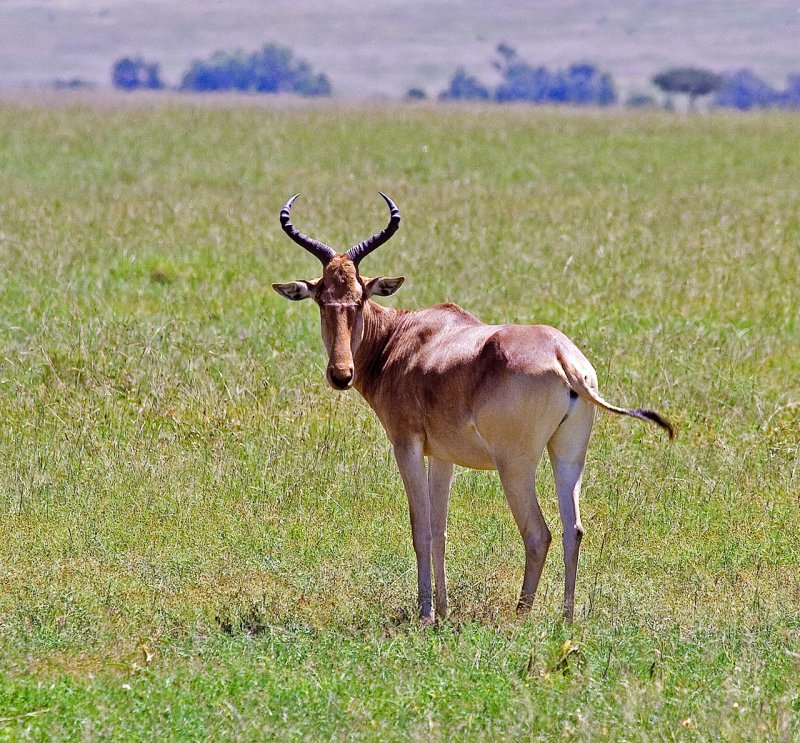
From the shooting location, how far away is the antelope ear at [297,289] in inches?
356

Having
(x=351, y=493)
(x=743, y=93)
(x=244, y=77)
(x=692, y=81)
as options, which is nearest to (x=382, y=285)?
(x=351, y=493)

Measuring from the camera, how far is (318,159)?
31344 mm

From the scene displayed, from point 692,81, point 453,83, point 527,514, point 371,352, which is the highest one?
point 371,352

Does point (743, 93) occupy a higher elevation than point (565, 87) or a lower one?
lower

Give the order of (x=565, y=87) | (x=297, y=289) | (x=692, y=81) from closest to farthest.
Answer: (x=297, y=289) → (x=692, y=81) → (x=565, y=87)

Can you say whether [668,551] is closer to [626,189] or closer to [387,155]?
[626,189]

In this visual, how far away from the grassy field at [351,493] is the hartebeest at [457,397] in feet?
A: 1.77

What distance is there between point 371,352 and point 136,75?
7157 inches

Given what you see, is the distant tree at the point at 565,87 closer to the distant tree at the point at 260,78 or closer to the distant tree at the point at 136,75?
the distant tree at the point at 260,78

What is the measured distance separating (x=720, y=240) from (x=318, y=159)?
1281 cm

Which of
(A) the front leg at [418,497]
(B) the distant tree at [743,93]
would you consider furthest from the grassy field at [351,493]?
(B) the distant tree at [743,93]

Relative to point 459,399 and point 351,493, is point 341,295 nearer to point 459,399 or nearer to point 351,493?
point 459,399

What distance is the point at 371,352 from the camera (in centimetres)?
934

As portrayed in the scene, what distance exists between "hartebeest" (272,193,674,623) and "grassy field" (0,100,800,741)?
21.3 inches
